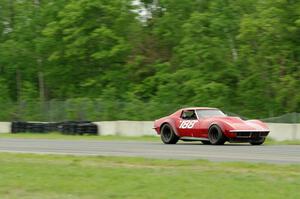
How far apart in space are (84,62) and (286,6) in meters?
17.3

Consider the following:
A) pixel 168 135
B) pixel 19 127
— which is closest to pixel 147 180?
pixel 168 135

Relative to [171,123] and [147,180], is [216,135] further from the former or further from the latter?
[147,180]

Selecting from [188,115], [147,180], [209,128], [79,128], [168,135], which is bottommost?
[147,180]

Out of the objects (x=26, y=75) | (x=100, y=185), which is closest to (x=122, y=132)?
(x=26, y=75)

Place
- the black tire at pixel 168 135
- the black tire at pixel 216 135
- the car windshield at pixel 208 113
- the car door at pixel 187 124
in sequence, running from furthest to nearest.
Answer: the black tire at pixel 168 135, the car windshield at pixel 208 113, the car door at pixel 187 124, the black tire at pixel 216 135

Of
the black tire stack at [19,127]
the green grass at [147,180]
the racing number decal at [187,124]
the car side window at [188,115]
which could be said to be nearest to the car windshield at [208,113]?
the car side window at [188,115]

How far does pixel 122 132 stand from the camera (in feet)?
114

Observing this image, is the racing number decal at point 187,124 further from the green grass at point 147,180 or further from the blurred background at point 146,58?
the blurred background at point 146,58

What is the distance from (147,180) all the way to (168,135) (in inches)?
510

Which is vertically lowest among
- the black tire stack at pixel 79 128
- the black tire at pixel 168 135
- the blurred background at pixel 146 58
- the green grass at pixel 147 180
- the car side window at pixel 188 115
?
the green grass at pixel 147 180

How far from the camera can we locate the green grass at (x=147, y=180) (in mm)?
9250

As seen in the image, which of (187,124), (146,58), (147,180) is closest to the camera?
(147,180)

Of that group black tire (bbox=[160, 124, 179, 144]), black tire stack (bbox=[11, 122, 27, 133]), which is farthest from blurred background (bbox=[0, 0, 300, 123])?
black tire (bbox=[160, 124, 179, 144])

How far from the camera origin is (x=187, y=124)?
2269cm
